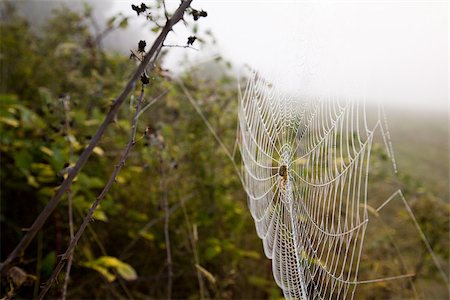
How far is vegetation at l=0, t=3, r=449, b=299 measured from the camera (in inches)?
73.4

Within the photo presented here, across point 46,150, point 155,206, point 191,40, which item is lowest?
point 155,206

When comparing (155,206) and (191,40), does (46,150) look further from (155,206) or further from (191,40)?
(191,40)

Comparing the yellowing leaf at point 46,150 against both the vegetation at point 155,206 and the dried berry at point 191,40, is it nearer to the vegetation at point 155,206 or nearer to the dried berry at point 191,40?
the vegetation at point 155,206

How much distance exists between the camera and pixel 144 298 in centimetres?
206

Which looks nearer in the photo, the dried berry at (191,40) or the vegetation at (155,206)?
the dried berry at (191,40)

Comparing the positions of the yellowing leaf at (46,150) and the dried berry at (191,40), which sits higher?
the dried berry at (191,40)

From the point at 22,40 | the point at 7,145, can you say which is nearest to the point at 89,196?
the point at 7,145

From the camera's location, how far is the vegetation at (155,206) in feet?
6.12

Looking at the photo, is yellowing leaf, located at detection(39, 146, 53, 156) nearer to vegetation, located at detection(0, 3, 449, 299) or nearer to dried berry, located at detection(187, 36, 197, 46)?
vegetation, located at detection(0, 3, 449, 299)

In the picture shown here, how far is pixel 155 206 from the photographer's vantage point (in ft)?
7.77

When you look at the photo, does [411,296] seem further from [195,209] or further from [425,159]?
[425,159]

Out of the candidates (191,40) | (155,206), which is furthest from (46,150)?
(191,40)

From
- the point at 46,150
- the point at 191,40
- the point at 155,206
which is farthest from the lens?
the point at 155,206

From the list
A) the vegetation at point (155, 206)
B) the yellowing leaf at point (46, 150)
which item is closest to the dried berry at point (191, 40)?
the vegetation at point (155, 206)
